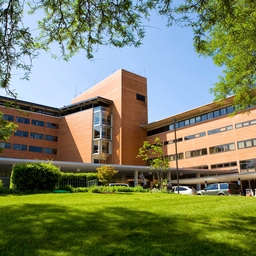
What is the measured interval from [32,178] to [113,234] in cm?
1513

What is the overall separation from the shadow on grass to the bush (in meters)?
12.0

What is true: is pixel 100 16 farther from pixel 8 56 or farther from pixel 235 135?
pixel 235 135

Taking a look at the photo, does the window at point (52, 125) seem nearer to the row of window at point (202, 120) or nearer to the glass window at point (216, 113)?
the row of window at point (202, 120)

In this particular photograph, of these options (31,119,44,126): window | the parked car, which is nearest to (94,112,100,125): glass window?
(31,119,44,126): window

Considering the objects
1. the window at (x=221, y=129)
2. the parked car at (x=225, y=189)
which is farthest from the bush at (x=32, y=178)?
the window at (x=221, y=129)

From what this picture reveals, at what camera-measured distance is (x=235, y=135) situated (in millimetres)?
42625

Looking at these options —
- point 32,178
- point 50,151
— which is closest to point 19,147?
point 50,151

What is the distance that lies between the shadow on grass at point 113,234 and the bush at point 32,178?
11951mm

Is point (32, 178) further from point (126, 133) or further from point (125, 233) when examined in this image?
point (126, 133)

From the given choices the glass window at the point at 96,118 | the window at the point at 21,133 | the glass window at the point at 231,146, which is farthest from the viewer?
the window at the point at 21,133

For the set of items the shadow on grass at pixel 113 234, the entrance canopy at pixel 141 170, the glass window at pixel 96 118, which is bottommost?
the shadow on grass at pixel 113 234

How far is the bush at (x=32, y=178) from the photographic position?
1897 centimetres

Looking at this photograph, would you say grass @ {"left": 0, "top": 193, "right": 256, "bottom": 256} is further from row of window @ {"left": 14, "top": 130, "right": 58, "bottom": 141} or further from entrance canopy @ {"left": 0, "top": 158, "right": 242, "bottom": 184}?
row of window @ {"left": 14, "top": 130, "right": 58, "bottom": 141}

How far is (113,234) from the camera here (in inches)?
216
